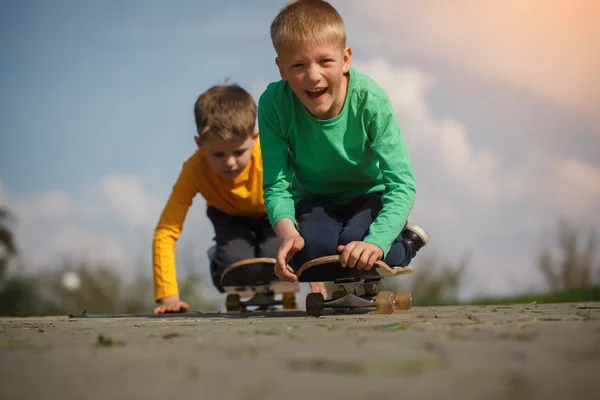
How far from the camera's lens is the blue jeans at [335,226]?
14.0 ft

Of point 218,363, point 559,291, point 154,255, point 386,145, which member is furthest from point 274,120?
point 559,291

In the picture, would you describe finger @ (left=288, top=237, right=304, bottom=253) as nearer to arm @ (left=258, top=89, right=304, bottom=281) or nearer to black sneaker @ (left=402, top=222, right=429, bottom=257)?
arm @ (left=258, top=89, right=304, bottom=281)

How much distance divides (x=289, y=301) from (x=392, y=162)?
7.05 ft

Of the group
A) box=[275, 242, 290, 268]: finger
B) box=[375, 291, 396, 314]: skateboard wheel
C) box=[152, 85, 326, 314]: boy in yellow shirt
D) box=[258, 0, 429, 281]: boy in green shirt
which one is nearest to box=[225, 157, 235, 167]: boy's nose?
box=[152, 85, 326, 314]: boy in yellow shirt

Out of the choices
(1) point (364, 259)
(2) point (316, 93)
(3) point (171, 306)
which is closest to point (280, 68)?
(2) point (316, 93)

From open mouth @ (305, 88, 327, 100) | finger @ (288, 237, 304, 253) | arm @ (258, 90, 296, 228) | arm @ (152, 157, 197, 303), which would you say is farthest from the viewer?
arm @ (152, 157, 197, 303)

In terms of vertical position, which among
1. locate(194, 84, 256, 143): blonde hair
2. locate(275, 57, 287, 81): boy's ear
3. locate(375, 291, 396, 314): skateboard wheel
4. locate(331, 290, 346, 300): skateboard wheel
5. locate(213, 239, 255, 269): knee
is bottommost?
locate(375, 291, 396, 314): skateboard wheel

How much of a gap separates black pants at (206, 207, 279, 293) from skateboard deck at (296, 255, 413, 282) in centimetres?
187

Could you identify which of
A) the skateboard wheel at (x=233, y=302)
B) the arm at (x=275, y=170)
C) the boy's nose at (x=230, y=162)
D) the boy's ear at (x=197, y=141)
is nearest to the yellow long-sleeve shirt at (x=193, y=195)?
the boy's ear at (x=197, y=141)

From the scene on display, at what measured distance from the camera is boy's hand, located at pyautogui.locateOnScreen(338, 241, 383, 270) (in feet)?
12.3

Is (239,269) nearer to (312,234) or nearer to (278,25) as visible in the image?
(312,234)

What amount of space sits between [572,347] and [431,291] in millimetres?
6276

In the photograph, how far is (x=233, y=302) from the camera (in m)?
6.04

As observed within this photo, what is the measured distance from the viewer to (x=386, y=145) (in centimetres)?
426
